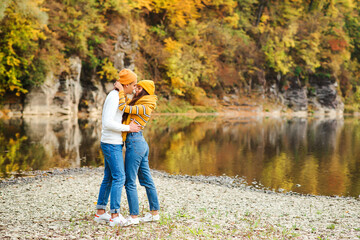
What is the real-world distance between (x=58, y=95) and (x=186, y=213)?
1230 inches

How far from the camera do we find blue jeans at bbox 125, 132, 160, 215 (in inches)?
226

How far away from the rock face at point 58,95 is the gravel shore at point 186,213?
25714mm

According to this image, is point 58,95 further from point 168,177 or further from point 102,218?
point 102,218


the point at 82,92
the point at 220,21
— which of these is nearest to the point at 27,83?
the point at 82,92

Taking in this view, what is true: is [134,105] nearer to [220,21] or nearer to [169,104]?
[169,104]

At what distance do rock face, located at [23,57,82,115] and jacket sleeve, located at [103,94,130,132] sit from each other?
30.6 m

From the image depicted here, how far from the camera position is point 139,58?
43500mm

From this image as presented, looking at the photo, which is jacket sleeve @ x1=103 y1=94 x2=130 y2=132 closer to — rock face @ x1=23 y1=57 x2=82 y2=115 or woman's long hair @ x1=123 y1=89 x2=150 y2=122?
woman's long hair @ x1=123 y1=89 x2=150 y2=122

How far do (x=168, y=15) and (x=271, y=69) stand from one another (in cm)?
2003

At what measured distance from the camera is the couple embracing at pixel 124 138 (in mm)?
5625

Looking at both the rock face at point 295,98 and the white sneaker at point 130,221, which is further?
the rock face at point 295,98

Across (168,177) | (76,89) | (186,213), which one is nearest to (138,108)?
(186,213)

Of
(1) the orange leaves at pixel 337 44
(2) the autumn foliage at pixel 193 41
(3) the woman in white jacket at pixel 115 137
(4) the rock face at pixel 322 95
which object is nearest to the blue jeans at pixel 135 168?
(3) the woman in white jacket at pixel 115 137

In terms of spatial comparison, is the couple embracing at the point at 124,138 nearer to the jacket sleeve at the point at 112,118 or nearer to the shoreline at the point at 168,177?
the jacket sleeve at the point at 112,118
